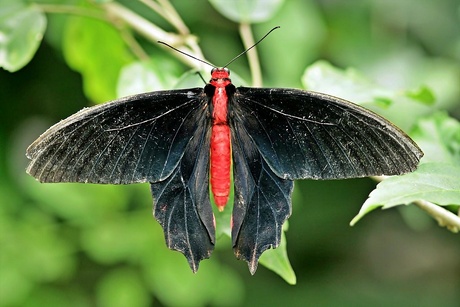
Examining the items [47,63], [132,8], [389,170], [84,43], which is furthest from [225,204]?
[47,63]

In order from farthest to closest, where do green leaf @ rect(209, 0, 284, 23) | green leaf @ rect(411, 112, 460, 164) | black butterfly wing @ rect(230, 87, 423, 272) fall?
green leaf @ rect(209, 0, 284, 23)
green leaf @ rect(411, 112, 460, 164)
black butterfly wing @ rect(230, 87, 423, 272)

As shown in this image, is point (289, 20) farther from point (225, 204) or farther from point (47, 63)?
point (225, 204)

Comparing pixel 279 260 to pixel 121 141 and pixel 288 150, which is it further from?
pixel 121 141

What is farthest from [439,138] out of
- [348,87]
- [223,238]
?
[223,238]

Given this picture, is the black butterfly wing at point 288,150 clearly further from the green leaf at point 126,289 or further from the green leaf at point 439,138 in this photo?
the green leaf at point 126,289

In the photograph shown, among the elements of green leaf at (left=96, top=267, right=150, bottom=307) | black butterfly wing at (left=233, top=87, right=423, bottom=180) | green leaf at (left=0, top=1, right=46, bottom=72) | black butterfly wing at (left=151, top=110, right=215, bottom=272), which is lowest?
black butterfly wing at (left=151, top=110, right=215, bottom=272)

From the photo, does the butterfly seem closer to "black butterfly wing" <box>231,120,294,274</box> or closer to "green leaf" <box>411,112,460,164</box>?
"black butterfly wing" <box>231,120,294,274</box>

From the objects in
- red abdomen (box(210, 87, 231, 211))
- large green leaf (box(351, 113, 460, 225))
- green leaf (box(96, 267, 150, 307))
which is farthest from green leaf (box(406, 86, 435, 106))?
green leaf (box(96, 267, 150, 307))
